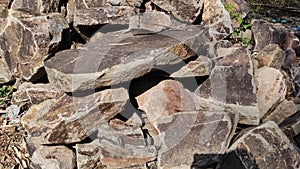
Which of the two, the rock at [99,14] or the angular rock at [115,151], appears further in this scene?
the rock at [99,14]

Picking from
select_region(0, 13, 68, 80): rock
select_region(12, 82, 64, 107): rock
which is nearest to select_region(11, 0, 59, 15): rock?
select_region(0, 13, 68, 80): rock

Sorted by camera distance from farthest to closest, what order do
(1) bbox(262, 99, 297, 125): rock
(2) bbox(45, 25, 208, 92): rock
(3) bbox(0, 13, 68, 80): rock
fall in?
(1) bbox(262, 99, 297, 125): rock
(3) bbox(0, 13, 68, 80): rock
(2) bbox(45, 25, 208, 92): rock

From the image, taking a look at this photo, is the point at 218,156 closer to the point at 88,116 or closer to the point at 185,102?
the point at 185,102

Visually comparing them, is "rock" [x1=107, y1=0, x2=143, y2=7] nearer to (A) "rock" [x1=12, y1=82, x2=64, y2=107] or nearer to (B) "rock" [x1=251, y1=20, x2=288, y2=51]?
(A) "rock" [x1=12, y1=82, x2=64, y2=107]

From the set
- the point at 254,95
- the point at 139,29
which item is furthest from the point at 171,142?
the point at 139,29

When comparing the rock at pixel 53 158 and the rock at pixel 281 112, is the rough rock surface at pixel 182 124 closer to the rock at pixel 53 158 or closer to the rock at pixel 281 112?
the rock at pixel 281 112

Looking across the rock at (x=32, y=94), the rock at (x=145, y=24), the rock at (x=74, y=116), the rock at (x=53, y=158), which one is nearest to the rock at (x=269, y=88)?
the rock at (x=145, y=24)
